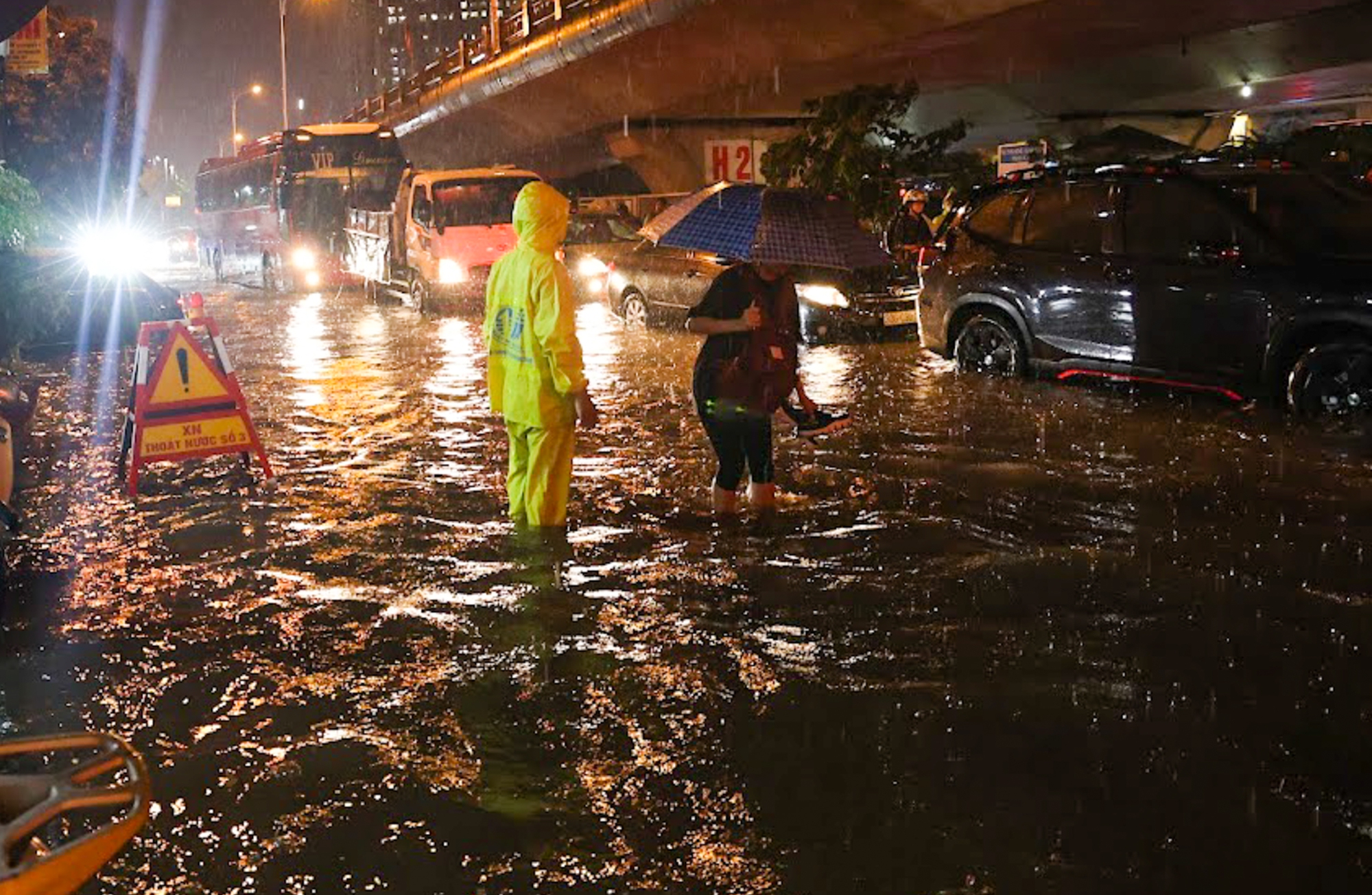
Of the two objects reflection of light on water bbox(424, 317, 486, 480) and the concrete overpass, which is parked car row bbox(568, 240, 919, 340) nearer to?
reflection of light on water bbox(424, 317, 486, 480)

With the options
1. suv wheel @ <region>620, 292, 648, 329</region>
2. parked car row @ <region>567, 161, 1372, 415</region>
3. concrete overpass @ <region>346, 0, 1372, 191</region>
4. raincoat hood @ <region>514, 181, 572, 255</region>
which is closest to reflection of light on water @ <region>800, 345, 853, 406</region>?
parked car row @ <region>567, 161, 1372, 415</region>

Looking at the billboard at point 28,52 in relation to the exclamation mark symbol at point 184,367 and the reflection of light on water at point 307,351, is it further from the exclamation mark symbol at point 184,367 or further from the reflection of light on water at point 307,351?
the exclamation mark symbol at point 184,367

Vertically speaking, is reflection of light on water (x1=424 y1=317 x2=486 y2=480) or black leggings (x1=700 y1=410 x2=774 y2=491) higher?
black leggings (x1=700 y1=410 x2=774 y2=491)

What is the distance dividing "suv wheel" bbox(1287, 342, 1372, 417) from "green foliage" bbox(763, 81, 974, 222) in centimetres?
1375

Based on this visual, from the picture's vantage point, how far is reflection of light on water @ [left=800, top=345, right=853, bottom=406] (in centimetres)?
1357

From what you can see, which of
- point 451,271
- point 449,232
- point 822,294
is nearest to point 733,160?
point 449,232

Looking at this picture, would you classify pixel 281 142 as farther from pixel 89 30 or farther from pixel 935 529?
pixel 935 529

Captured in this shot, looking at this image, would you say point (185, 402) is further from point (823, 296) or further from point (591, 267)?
point (591, 267)

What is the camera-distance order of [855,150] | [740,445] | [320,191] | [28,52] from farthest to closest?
[320,191], [855,150], [28,52], [740,445]

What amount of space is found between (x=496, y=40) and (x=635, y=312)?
20.4m

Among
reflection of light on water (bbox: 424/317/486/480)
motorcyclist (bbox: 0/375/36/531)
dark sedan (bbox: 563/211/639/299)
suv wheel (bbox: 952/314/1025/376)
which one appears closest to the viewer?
motorcyclist (bbox: 0/375/36/531)

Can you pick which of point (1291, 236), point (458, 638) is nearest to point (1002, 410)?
point (1291, 236)

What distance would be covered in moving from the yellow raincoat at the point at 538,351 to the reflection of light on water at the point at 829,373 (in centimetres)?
411

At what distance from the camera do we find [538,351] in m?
7.88
